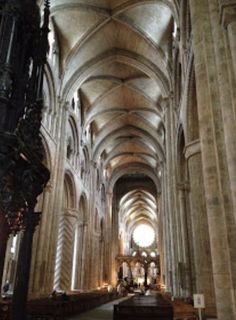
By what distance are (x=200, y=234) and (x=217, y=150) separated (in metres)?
3.97

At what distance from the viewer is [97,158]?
95.3 ft

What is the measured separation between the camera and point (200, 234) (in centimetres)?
1023

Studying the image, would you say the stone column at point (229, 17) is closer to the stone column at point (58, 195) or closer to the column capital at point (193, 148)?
the column capital at point (193, 148)

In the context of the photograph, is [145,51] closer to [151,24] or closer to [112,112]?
[151,24]

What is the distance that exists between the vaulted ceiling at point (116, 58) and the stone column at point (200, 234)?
733cm

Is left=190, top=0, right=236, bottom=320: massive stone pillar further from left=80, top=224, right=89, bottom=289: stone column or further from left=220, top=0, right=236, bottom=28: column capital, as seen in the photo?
left=80, top=224, right=89, bottom=289: stone column

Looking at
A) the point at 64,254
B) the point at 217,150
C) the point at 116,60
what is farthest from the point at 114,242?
the point at 217,150

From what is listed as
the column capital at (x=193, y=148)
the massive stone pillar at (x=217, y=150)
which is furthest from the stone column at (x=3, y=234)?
the column capital at (x=193, y=148)

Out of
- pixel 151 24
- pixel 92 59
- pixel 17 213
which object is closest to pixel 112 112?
pixel 92 59

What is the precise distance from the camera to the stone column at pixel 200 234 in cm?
946

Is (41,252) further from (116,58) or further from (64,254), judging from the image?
(116,58)

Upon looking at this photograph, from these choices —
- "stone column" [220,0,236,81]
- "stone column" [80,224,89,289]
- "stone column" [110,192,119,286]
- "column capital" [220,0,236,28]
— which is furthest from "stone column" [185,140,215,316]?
"stone column" [110,192,119,286]

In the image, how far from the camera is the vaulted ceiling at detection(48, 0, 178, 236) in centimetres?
1694

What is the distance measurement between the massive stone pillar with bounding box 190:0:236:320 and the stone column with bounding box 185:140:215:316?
295cm
